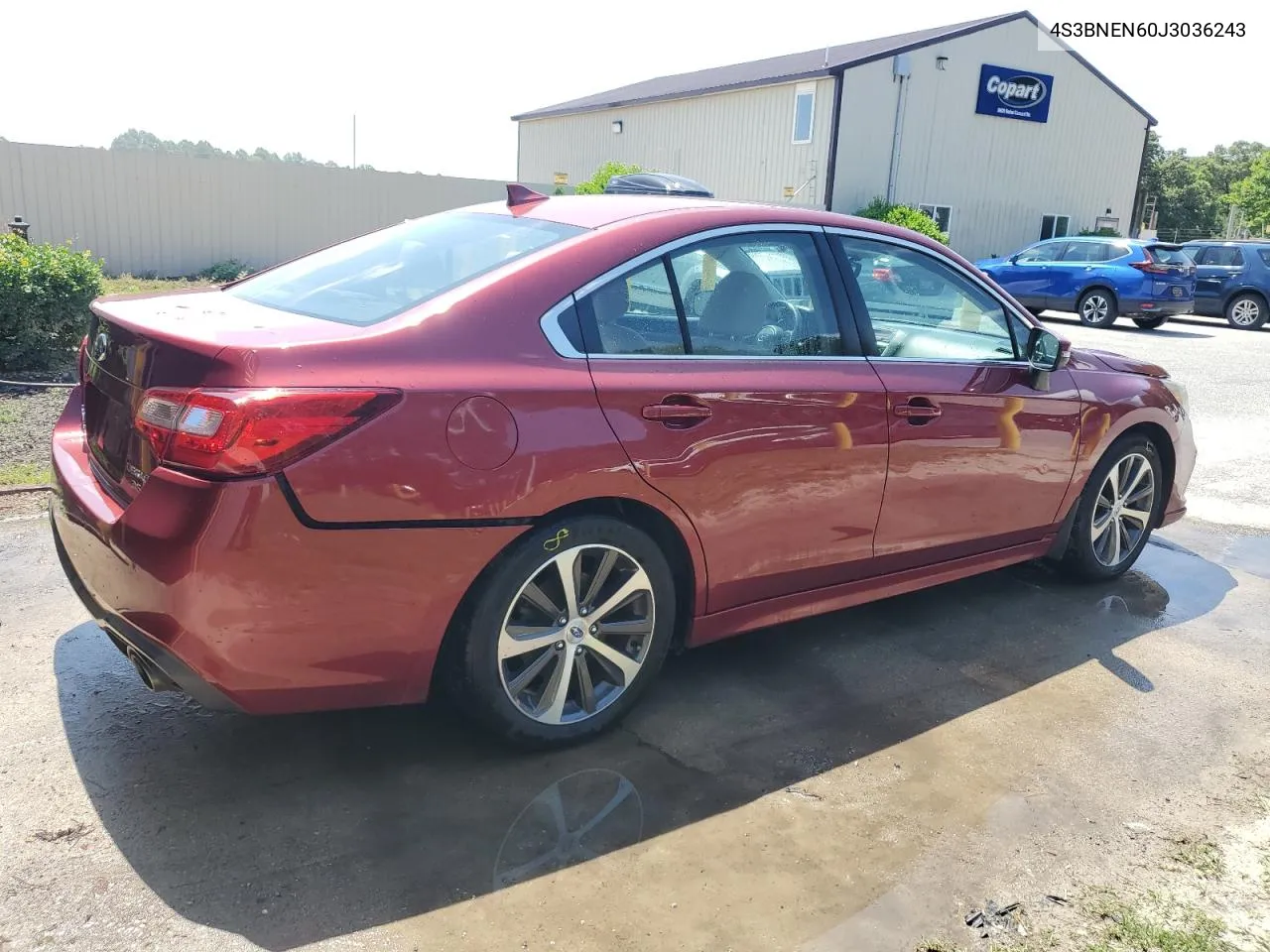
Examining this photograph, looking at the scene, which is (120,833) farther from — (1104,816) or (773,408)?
(1104,816)

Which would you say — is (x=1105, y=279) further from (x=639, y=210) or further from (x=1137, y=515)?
(x=639, y=210)

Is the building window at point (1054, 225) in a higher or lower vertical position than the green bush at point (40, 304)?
higher

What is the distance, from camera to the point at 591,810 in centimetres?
295

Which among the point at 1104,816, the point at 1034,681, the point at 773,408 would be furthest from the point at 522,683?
the point at 1034,681

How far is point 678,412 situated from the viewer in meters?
3.17

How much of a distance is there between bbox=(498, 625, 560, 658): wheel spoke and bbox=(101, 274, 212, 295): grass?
13.0 meters

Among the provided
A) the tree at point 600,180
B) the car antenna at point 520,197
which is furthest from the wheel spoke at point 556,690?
the tree at point 600,180

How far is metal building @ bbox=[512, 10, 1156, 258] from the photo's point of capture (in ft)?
81.4

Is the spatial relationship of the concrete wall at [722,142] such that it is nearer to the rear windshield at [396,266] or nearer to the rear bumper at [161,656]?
the rear windshield at [396,266]

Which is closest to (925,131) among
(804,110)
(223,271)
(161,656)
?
(804,110)

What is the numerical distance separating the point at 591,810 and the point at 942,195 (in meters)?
26.7

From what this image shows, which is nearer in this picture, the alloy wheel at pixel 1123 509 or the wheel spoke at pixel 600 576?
the wheel spoke at pixel 600 576

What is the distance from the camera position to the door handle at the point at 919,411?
12.3 ft

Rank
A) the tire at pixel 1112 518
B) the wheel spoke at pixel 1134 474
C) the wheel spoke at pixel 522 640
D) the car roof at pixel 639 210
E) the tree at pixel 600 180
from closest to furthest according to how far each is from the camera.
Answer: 1. the wheel spoke at pixel 522 640
2. the car roof at pixel 639 210
3. the tire at pixel 1112 518
4. the wheel spoke at pixel 1134 474
5. the tree at pixel 600 180
